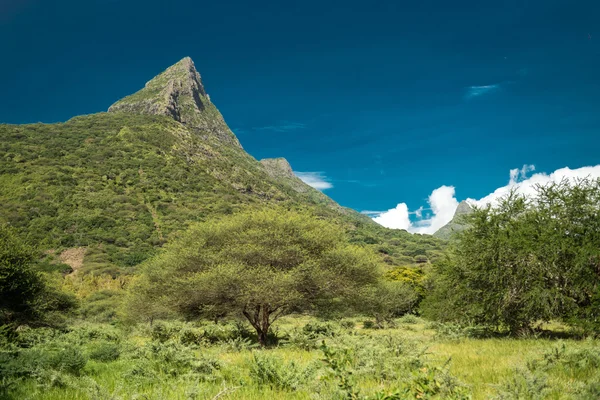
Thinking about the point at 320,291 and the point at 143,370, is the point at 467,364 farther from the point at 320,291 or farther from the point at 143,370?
the point at 320,291

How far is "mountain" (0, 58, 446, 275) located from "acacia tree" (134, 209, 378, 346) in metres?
27.7

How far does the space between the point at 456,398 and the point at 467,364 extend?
639 cm

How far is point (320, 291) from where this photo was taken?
22.6 m

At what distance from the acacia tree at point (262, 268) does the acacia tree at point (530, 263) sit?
6.08 metres

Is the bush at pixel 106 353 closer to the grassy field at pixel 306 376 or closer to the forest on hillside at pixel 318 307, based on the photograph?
the forest on hillside at pixel 318 307

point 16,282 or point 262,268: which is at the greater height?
point 262,268

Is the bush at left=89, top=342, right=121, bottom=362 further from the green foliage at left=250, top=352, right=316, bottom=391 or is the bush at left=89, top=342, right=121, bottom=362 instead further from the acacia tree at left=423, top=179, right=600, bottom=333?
the acacia tree at left=423, top=179, right=600, bottom=333

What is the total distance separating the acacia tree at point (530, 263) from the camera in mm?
15844

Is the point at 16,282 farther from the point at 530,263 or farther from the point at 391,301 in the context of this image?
the point at 391,301

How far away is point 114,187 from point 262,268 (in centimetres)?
10346

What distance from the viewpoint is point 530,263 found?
16938 millimetres

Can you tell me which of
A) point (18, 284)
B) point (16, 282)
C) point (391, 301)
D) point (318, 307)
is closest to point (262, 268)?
point (318, 307)

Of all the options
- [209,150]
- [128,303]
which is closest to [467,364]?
[128,303]

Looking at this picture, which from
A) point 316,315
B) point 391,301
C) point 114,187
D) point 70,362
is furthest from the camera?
point 114,187
